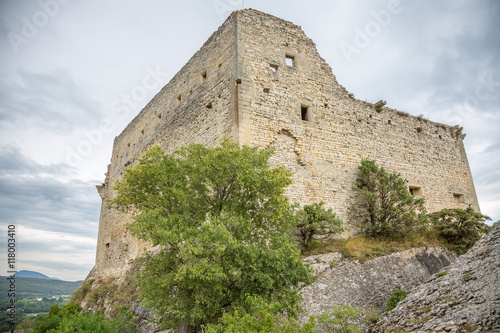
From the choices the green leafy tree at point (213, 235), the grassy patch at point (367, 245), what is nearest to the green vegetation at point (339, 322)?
the green leafy tree at point (213, 235)

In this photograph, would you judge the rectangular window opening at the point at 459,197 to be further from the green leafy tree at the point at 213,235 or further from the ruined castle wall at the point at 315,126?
the green leafy tree at the point at 213,235

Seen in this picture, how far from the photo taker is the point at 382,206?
12.2m

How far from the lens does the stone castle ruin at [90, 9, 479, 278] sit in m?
11.3

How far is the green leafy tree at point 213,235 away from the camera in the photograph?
20.7 ft

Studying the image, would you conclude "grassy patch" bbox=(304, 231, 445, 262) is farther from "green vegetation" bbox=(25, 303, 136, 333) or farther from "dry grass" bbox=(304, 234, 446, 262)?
"green vegetation" bbox=(25, 303, 136, 333)

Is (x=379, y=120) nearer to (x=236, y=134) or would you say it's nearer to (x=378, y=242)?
(x=378, y=242)

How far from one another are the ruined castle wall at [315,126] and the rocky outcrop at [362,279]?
8.03 ft

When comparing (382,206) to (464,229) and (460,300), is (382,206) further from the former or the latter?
(460,300)

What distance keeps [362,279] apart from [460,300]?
12.0 ft

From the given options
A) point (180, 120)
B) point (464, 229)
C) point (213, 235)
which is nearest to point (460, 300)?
point (213, 235)

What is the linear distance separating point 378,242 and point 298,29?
8924mm

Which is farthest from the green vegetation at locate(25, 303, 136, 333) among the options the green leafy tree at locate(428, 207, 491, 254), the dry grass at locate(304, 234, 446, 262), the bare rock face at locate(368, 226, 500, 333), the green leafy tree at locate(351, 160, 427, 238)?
the green leafy tree at locate(428, 207, 491, 254)

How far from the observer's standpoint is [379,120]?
47.5 feet

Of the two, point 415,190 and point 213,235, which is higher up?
point 415,190
